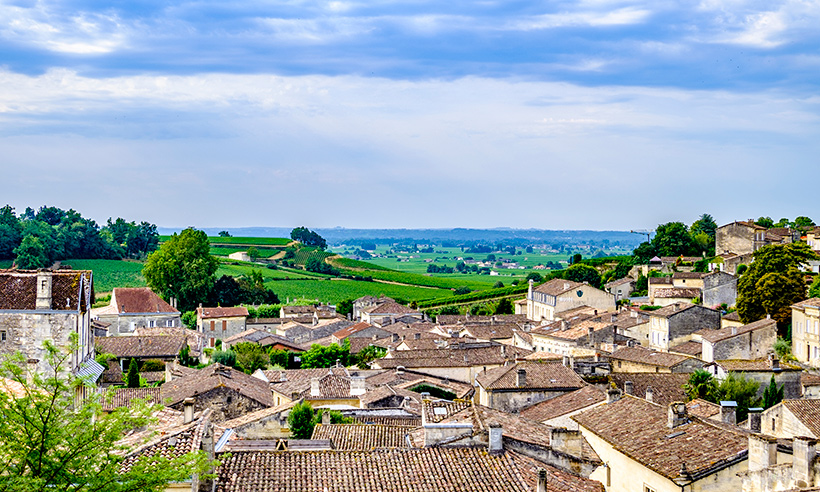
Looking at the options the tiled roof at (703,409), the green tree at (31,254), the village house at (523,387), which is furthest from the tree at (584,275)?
the tiled roof at (703,409)

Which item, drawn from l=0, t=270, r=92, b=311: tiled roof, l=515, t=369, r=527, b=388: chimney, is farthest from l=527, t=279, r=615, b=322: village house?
l=0, t=270, r=92, b=311: tiled roof

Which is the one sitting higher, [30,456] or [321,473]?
[30,456]

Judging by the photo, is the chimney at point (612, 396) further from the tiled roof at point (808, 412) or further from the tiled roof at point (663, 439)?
the tiled roof at point (808, 412)

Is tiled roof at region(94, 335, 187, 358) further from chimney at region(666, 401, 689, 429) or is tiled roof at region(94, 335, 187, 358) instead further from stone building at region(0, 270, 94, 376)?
chimney at region(666, 401, 689, 429)

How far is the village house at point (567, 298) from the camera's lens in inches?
3135

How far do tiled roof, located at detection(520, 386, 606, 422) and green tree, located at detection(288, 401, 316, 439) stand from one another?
7786 millimetres

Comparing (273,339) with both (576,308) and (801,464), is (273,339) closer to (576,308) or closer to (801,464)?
(576,308)

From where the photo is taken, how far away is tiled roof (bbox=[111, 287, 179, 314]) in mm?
83750

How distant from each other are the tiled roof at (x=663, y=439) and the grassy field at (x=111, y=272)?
312 feet

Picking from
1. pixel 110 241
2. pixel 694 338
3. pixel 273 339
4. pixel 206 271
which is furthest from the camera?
pixel 110 241

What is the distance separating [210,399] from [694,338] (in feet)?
116

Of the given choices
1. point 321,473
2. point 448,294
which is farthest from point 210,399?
point 448,294

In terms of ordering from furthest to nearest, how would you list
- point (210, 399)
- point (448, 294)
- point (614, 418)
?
point (448, 294) → point (210, 399) → point (614, 418)

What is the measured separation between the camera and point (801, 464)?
17.2m
